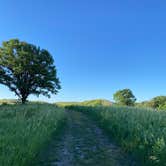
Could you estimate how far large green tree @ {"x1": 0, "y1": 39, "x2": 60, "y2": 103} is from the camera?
42219 mm

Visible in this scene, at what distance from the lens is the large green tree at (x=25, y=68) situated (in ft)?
139

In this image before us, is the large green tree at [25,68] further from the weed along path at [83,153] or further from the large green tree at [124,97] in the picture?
the large green tree at [124,97]

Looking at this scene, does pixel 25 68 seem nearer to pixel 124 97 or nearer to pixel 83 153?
pixel 83 153

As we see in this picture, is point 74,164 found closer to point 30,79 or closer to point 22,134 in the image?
point 22,134

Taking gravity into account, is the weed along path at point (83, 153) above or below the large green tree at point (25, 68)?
below

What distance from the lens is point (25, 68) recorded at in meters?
41.8

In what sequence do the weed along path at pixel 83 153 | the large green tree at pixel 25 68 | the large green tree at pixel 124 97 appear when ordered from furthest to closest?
the large green tree at pixel 124 97 → the large green tree at pixel 25 68 → the weed along path at pixel 83 153

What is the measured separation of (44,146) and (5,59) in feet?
122

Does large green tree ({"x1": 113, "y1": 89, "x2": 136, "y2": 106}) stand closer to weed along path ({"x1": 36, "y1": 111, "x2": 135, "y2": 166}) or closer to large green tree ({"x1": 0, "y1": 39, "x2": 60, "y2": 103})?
large green tree ({"x1": 0, "y1": 39, "x2": 60, "y2": 103})

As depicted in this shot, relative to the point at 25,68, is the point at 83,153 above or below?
below

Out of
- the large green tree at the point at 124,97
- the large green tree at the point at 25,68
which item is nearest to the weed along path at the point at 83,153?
the large green tree at the point at 25,68

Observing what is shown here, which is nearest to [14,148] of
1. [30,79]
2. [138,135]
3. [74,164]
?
[74,164]

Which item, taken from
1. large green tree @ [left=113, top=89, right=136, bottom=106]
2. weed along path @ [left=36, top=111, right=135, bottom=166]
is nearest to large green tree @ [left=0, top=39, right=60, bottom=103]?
weed along path @ [left=36, top=111, right=135, bottom=166]

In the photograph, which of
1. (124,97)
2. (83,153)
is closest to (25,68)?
(83,153)
